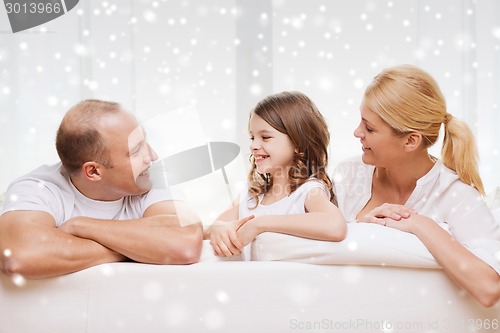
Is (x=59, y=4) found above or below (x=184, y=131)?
above

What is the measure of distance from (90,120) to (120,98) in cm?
147

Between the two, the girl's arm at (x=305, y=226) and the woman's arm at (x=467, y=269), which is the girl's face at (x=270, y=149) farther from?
the woman's arm at (x=467, y=269)

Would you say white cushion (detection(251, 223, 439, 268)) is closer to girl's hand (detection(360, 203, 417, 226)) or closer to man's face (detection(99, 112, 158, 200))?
girl's hand (detection(360, 203, 417, 226))

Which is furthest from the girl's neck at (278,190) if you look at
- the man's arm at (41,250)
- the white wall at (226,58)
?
the white wall at (226,58)

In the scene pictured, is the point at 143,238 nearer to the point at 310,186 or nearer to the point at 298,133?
the point at 310,186

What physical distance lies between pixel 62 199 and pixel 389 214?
2.79ft

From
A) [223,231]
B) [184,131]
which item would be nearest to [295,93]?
[223,231]

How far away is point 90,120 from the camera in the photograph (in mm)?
1562

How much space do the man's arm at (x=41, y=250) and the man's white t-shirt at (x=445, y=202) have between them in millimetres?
778

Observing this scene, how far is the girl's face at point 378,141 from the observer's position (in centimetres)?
166

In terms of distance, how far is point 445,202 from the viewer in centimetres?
157

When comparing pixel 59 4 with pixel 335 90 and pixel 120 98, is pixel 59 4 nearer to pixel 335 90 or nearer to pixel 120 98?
pixel 120 98

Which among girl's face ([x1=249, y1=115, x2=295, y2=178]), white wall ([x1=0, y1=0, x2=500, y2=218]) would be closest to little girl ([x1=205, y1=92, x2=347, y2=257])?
girl's face ([x1=249, y1=115, x2=295, y2=178])

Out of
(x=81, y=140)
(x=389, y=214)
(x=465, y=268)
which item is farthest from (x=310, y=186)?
(x=81, y=140)
